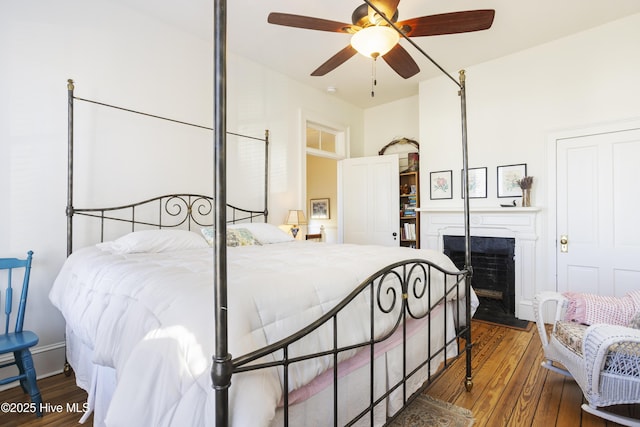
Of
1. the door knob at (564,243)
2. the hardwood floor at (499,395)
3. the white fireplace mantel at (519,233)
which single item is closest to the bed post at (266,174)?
the hardwood floor at (499,395)

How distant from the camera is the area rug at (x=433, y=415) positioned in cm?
170

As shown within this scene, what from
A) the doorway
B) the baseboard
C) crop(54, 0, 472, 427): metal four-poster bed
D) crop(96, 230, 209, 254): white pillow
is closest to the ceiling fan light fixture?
crop(54, 0, 472, 427): metal four-poster bed

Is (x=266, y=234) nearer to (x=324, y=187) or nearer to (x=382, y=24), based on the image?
(x=382, y=24)

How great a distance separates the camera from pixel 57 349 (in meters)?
2.35

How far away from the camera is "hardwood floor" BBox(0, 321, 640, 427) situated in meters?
1.74

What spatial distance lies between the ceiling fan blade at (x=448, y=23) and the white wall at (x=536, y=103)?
193cm

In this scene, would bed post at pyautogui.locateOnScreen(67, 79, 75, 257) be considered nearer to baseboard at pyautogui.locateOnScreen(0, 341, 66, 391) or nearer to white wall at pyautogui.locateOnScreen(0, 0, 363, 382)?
white wall at pyautogui.locateOnScreen(0, 0, 363, 382)

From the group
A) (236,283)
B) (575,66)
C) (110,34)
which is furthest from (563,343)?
(110,34)

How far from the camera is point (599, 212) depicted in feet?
10.1

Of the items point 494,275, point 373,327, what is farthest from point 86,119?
point 494,275

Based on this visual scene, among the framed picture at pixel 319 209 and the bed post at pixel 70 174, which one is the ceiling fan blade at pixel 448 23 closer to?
the bed post at pixel 70 174

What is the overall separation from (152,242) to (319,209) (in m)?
5.13

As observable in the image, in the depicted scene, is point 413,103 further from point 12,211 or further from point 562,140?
point 12,211

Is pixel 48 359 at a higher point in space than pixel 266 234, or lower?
lower
